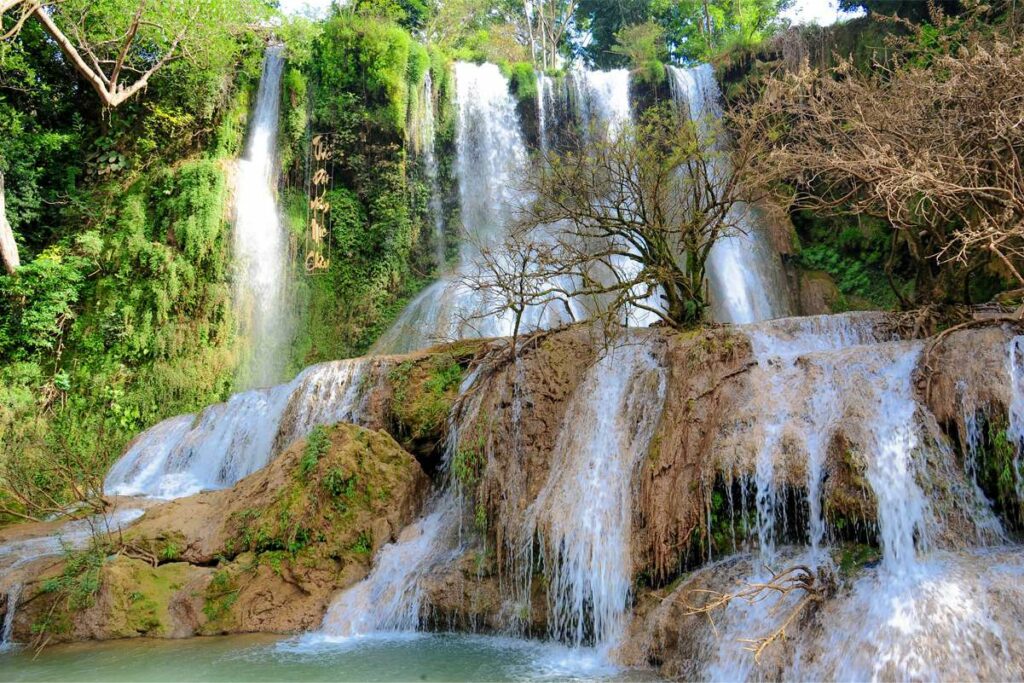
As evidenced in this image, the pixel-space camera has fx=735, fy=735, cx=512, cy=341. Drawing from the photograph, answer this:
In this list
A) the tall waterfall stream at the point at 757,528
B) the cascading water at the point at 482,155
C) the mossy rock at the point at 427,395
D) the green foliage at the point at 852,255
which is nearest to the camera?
the tall waterfall stream at the point at 757,528

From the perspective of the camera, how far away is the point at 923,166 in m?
7.12

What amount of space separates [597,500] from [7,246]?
14760 mm

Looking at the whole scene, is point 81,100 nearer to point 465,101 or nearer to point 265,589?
point 465,101

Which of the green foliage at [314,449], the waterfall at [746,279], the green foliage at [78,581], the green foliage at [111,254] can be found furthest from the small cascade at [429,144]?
the green foliage at [78,581]

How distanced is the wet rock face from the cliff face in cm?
2

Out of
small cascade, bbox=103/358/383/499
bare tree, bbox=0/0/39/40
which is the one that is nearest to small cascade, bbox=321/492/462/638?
small cascade, bbox=103/358/383/499

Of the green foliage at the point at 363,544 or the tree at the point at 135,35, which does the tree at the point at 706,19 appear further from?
the green foliage at the point at 363,544

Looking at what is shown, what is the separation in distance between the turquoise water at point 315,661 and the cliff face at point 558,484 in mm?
333

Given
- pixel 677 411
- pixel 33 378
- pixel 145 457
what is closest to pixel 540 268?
pixel 677 411

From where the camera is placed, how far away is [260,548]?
324 inches

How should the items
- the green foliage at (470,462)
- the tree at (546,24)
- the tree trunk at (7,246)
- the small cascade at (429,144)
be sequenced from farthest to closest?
the tree at (546,24) < the small cascade at (429,144) < the tree trunk at (7,246) < the green foliage at (470,462)

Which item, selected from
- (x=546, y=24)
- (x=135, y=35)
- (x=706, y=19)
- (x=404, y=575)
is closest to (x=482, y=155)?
(x=135, y=35)

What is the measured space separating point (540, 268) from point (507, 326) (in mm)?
5198

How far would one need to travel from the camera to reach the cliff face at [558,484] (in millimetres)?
6488
